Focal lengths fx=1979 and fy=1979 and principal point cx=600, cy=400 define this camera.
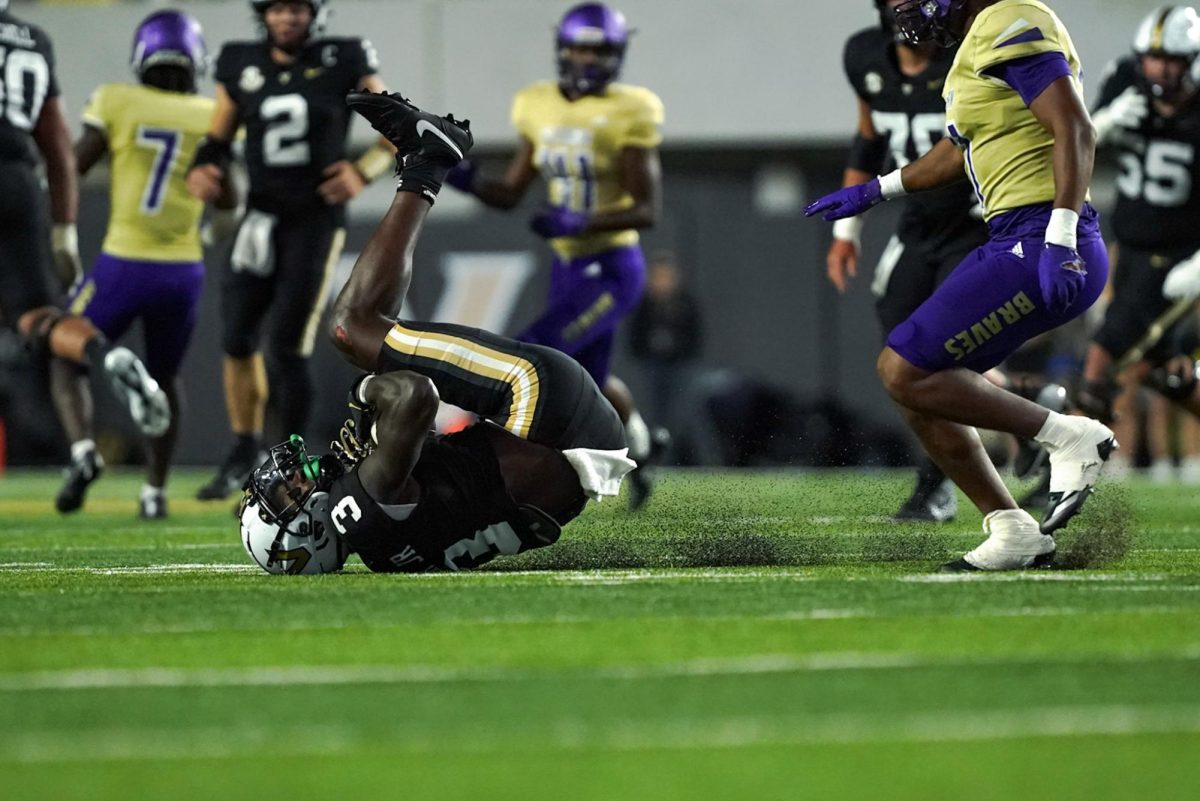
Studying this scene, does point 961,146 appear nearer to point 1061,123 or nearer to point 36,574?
point 1061,123

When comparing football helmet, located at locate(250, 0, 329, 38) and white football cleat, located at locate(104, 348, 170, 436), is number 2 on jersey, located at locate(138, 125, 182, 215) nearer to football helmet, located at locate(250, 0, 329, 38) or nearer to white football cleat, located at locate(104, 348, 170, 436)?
football helmet, located at locate(250, 0, 329, 38)

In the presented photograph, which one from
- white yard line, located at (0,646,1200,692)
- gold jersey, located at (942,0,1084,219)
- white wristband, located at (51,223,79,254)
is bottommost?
white wristband, located at (51,223,79,254)

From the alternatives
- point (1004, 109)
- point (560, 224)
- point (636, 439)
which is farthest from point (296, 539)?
point (636, 439)

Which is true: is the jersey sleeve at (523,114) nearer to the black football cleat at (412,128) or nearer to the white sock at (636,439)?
the white sock at (636,439)

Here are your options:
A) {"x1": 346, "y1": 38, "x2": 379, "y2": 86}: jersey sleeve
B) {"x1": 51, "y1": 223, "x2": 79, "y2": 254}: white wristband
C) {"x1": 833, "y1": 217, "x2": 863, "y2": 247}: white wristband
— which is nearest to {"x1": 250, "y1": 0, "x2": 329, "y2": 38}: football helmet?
{"x1": 346, "y1": 38, "x2": 379, "y2": 86}: jersey sleeve

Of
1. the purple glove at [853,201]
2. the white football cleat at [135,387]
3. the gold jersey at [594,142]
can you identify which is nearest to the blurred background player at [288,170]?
the gold jersey at [594,142]

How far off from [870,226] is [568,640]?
11.5 m

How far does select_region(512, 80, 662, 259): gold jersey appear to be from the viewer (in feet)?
28.0

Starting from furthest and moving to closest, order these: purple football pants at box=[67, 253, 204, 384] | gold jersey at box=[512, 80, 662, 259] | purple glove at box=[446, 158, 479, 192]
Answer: purple football pants at box=[67, 253, 204, 384] < gold jersey at box=[512, 80, 662, 259] < purple glove at box=[446, 158, 479, 192]

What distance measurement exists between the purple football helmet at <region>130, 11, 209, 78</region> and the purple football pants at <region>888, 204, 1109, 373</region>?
4897mm

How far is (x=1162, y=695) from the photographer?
9.63 ft

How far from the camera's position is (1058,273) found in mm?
4746

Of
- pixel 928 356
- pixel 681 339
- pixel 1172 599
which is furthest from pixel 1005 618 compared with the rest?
pixel 681 339

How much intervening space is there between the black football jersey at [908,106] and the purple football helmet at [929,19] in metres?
1.71
